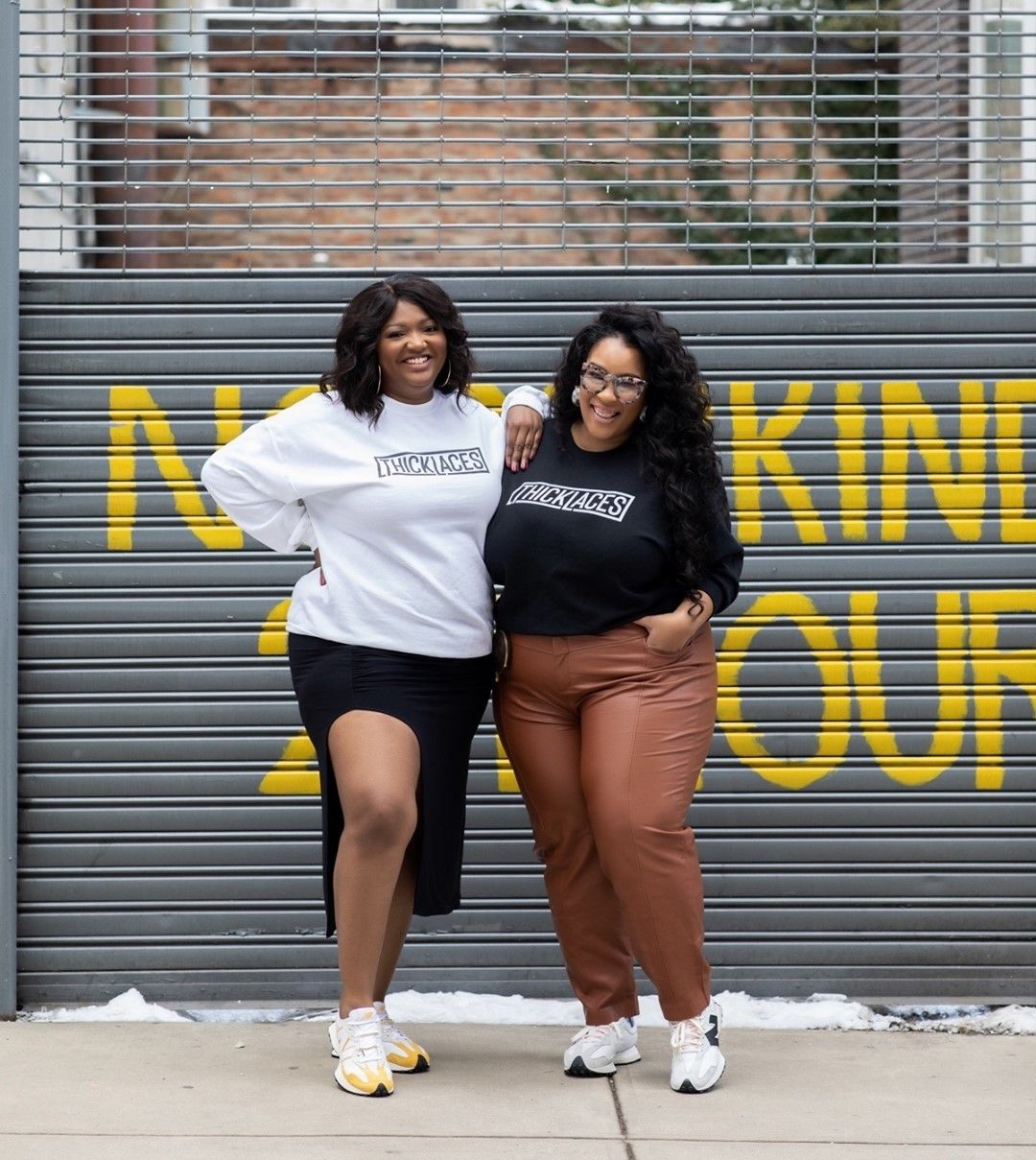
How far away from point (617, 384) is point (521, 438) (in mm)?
344

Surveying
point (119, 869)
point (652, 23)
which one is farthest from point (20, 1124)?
point (652, 23)

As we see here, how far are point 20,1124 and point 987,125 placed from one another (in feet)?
20.3

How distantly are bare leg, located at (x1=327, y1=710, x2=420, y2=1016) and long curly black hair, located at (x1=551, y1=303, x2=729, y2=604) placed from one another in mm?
878

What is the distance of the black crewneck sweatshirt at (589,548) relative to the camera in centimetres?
400

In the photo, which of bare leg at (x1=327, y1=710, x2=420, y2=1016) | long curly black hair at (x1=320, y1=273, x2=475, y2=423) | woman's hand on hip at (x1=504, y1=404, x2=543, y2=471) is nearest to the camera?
bare leg at (x1=327, y1=710, x2=420, y2=1016)

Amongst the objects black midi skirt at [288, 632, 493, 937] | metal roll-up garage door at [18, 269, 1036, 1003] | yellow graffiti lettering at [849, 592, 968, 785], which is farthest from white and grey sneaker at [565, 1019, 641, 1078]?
yellow graffiti lettering at [849, 592, 968, 785]

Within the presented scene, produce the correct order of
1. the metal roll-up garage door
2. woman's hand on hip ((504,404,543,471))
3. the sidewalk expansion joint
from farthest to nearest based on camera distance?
the metal roll-up garage door < woman's hand on hip ((504,404,543,471)) < the sidewalk expansion joint

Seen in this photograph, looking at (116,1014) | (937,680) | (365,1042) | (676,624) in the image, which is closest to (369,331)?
(676,624)

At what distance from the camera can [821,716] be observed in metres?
4.96

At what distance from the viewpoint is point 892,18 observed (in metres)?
10.1

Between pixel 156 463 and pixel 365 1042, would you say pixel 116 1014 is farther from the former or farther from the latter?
pixel 156 463

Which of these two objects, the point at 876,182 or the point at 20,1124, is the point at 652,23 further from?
the point at 20,1124

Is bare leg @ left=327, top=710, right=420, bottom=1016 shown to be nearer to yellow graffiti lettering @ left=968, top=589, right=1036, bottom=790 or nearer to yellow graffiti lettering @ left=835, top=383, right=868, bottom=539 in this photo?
yellow graffiti lettering @ left=835, top=383, right=868, bottom=539

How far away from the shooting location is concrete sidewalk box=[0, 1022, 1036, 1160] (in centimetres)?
366
